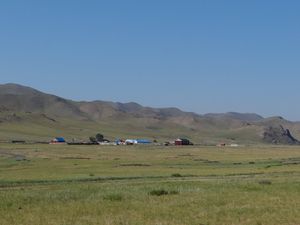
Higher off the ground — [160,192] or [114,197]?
[160,192]

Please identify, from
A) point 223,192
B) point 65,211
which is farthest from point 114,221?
point 223,192

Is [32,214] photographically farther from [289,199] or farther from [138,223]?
[289,199]

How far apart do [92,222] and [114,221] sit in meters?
0.77

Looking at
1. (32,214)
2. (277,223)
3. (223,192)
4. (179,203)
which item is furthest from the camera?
(223,192)

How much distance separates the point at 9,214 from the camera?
Answer: 74.4 ft

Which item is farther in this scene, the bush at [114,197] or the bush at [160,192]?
the bush at [160,192]

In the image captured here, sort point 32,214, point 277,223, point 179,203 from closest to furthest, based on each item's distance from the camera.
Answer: point 277,223
point 32,214
point 179,203

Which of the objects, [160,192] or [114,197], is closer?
[114,197]

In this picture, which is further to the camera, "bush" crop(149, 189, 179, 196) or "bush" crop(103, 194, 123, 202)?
"bush" crop(149, 189, 179, 196)

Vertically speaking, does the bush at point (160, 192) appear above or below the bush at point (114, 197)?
above

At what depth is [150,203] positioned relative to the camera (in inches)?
1030

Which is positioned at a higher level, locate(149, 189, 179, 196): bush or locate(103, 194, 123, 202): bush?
locate(149, 189, 179, 196): bush

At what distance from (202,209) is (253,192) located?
8.33 m

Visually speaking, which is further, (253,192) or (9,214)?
(253,192)
